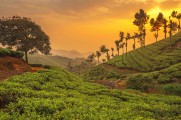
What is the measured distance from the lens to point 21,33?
64.2 meters

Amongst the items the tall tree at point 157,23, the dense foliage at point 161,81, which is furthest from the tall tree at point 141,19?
the dense foliage at point 161,81

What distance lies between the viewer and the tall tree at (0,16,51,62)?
64.6 m

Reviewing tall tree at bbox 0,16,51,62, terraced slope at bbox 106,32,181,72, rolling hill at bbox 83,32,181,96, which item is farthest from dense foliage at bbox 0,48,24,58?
terraced slope at bbox 106,32,181,72

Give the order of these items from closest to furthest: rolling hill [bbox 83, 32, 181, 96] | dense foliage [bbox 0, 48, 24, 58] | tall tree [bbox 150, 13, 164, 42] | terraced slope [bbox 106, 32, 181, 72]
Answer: dense foliage [bbox 0, 48, 24, 58] < rolling hill [bbox 83, 32, 181, 96] < terraced slope [bbox 106, 32, 181, 72] < tall tree [bbox 150, 13, 164, 42]

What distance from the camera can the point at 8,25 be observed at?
212 feet

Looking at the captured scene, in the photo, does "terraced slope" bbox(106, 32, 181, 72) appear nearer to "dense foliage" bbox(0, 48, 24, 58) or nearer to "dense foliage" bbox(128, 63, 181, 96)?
"dense foliage" bbox(128, 63, 181, 96)

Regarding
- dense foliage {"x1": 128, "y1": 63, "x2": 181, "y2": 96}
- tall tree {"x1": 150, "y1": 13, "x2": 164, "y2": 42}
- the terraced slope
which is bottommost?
dense foliage {"x1": 128, "y1": 63, "x2": 181, "y2": 96}

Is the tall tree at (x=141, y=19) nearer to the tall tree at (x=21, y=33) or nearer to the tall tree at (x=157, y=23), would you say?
the tall tree at (x=157, y=23)

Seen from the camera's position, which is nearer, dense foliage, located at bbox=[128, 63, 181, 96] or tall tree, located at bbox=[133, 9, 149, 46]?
dense foliage, located at bbox=[128, 63, 181, 96]

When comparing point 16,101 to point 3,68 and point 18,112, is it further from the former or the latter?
point 3,68

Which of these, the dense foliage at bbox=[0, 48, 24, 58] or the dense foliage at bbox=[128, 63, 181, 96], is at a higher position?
the dense foliage at bbox=[0, 48, 24, 58]

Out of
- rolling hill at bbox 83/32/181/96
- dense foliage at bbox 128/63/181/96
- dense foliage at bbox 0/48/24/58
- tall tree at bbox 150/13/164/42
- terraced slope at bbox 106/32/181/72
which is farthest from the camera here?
tall tree at bbox 150/13/164/42

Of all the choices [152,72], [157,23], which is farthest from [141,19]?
[152,72]

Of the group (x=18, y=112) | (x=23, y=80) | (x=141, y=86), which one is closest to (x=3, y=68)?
(x=23, y=80)
